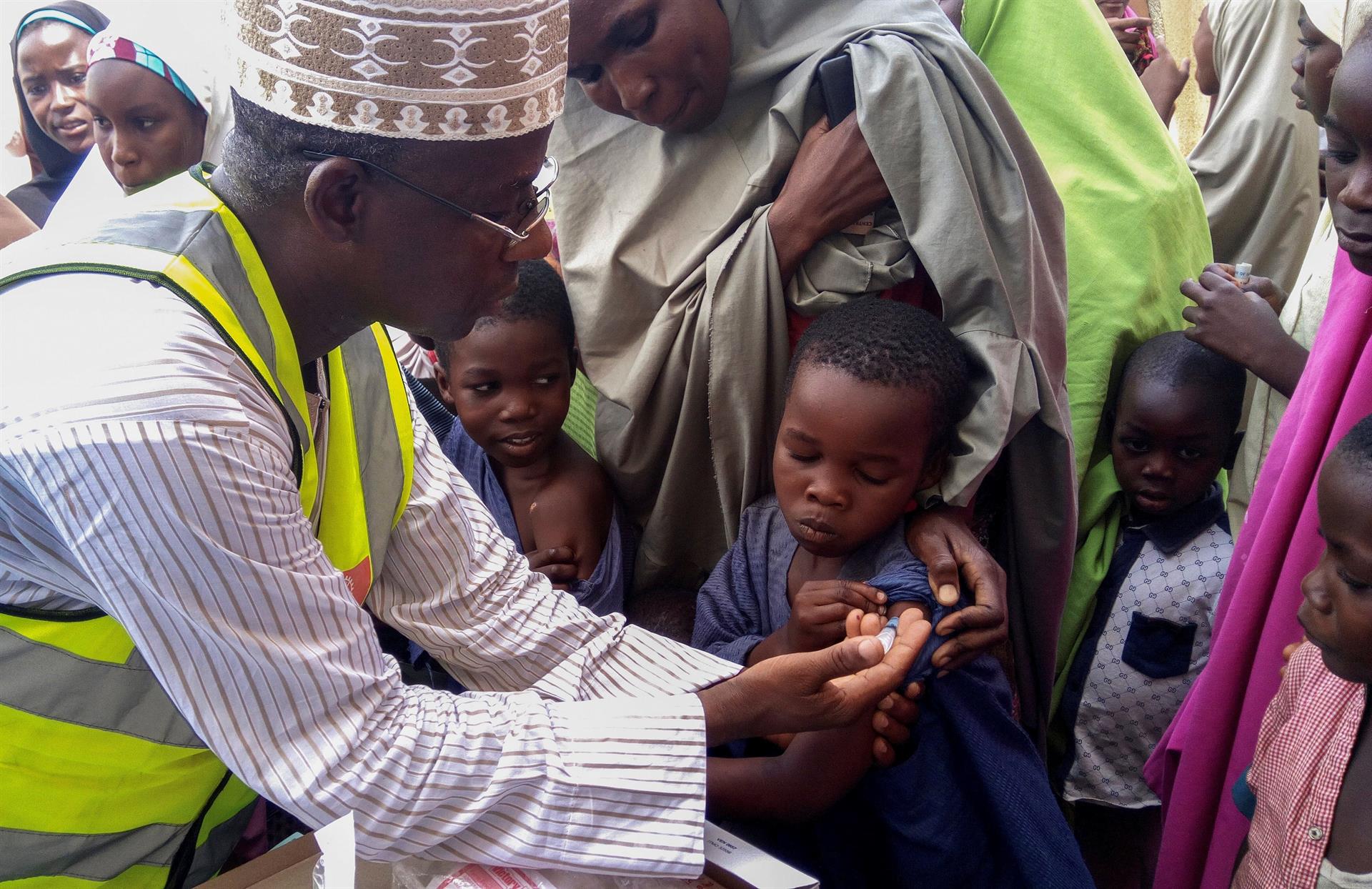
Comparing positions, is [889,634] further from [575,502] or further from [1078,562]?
[1078,562]

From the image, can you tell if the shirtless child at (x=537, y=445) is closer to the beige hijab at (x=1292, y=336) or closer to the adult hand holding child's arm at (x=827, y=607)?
the adult hand holding child's arm at (x=827, y=607)

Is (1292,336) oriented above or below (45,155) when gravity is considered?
below

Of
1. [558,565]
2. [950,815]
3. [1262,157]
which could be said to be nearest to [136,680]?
[558,565]

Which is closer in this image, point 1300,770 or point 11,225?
point 1300,770

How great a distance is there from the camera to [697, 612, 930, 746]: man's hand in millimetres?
1326

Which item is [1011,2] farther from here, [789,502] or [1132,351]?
[789,502]

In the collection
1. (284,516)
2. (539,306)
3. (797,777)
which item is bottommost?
(797,777)

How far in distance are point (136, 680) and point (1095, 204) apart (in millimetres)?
2123

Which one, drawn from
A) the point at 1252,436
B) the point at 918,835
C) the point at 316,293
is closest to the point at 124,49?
the point at 316,293

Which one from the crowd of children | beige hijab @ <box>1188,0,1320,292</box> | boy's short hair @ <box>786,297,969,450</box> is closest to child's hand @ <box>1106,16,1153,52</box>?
beige hijab @ <box>1188,0,1320,292</box>

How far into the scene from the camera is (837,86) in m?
1.97

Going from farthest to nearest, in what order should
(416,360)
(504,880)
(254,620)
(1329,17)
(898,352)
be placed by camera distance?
(416,360) → (1329,17) → (898,352) → (504,880) → (254,620)

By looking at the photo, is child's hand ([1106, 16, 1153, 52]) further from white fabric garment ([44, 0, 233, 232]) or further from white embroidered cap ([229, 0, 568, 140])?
white embroidered cap ([229, 0, 568, 140])

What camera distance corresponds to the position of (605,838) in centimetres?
126
